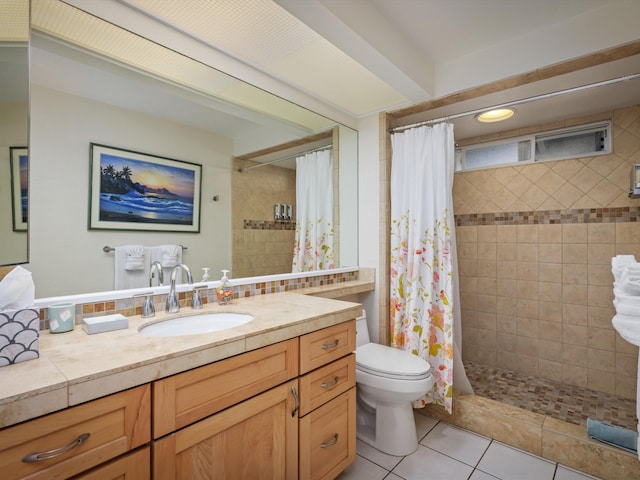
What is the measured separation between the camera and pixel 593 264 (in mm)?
2564

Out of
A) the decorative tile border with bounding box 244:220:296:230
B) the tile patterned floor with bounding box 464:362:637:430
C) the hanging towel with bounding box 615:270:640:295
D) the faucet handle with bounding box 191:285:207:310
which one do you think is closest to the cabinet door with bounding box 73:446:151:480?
the faucet handle with bounding box 191:285:207:310

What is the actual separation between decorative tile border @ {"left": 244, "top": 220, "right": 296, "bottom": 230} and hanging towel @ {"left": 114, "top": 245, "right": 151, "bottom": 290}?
647 mm

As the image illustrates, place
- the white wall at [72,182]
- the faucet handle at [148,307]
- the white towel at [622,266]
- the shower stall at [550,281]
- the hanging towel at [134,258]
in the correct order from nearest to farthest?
the white towel at [622,266] → the white wall at [72,182] → the faucet handle at [148,307] → the hanging towel at [134,258] → the shower stall at [550,281]

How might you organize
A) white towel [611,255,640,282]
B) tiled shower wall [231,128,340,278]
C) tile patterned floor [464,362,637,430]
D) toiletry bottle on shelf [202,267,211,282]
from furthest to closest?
1. tile patterned floor [464,362,637,430]
2. tiled shower wall [231,128,340,278]
3. toiletry bottle on shelf [202,267,211,282]
4. white towel [611,255,640,282]

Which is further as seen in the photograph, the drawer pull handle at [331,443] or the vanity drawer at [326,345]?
the drawer pull handle at [331,443]

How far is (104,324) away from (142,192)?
686 mm

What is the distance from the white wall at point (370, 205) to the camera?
2547 mm

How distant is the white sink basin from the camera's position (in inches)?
53.6

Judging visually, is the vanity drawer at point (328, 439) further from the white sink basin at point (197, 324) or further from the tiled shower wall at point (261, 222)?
the tiled shower wall at point (261, 222)

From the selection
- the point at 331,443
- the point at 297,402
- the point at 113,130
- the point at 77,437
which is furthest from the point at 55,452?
the point at 113,130

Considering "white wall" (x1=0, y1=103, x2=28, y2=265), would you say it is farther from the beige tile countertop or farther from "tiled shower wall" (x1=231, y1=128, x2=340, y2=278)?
"tiled shower wall" (x1=231, y1=128, x2=340, y2=278)

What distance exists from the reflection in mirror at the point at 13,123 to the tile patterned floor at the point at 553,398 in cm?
288

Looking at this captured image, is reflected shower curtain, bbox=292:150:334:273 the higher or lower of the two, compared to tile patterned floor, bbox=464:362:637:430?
higher

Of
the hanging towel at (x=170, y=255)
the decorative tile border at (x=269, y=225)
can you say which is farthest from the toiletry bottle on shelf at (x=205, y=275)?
the decorative tile border at (x=269, y=225)
